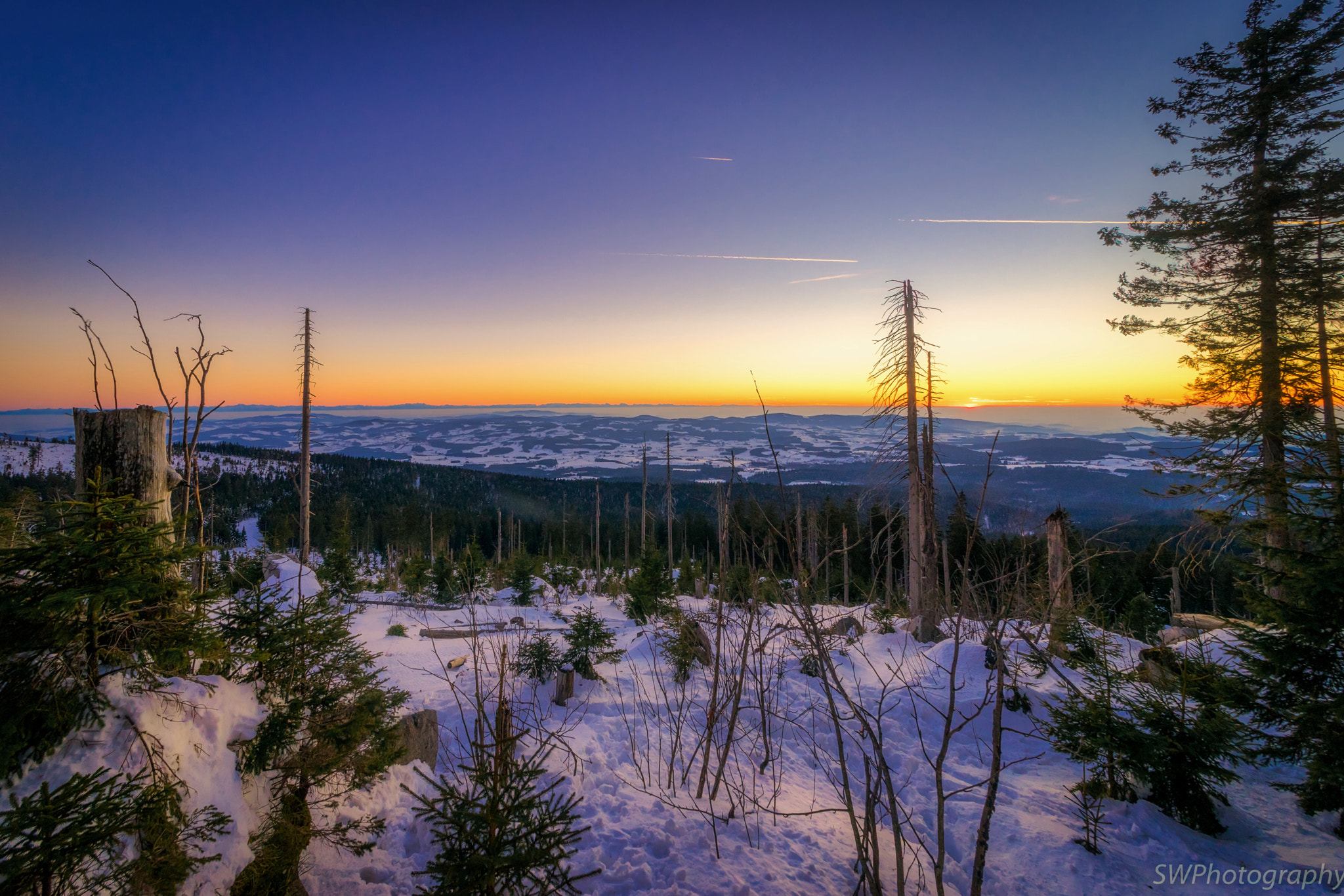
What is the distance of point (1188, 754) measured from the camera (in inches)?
161

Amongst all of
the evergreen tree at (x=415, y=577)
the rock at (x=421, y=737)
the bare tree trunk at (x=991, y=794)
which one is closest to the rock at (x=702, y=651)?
the rock at (x=421, y=737)

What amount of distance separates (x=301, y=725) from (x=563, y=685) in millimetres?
4428

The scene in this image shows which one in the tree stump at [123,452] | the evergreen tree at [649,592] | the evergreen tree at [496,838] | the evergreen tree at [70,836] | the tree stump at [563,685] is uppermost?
the tree stump at [123,452]

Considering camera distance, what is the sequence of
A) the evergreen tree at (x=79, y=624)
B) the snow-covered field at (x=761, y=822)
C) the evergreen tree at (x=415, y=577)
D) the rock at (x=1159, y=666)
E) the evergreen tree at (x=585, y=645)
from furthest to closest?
the evergreen tree at (x=415, y=577) < the evergreen tree at (x=585, y=645) < the rock at (x=1159, y=666) < the snow-covered field at (x=761, y=822) < the evergreen tree at (x=79, y=624)

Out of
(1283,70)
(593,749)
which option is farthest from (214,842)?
(1283,70)

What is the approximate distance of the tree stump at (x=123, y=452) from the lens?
3031mm

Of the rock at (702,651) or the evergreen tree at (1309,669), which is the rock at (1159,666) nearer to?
the evergreen tree at (1309,669)

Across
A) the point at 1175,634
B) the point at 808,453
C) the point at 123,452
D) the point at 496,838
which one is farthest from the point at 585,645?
the point at 808,453

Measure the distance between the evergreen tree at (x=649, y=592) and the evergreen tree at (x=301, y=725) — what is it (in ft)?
31.6

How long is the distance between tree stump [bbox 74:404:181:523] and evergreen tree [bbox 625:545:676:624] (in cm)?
1071

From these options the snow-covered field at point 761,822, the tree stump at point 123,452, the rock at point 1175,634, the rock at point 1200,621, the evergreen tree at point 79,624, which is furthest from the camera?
the rock at point 1200,621

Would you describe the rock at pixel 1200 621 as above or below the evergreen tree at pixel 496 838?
below

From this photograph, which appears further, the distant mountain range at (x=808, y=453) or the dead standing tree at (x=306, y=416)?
the dead standing tree at (x=306, y=416)

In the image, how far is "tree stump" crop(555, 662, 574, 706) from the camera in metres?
7.23
